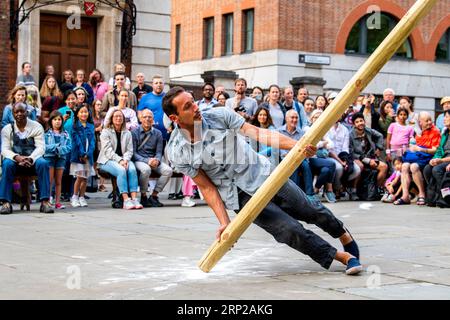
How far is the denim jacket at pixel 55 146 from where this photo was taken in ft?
48.9

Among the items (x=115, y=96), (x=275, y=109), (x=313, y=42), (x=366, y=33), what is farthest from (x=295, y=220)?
(x=366, y=33)

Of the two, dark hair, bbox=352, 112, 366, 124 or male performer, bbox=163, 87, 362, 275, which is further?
dark hair, bbox=352, 112, 366, 124

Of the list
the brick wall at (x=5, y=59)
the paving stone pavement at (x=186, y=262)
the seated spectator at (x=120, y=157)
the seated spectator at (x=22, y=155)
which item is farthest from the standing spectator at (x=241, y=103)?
the brick wall at (x=5, y=59)

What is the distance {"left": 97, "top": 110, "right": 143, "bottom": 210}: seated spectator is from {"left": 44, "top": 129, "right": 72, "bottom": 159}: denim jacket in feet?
2.36

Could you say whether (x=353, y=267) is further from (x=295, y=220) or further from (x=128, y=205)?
(x=128, y=205)

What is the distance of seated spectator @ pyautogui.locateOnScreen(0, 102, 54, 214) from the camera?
46.0 feet

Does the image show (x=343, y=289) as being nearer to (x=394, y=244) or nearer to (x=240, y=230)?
(x=240, y=230)

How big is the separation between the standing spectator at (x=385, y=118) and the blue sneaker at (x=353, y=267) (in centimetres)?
1184

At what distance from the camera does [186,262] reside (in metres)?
9.02

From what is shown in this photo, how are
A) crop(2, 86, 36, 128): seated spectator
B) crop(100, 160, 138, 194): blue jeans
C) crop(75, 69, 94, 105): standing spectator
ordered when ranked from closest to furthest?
crop(2, 86, 36, 128): seated spectator → crop(100, 160, 138, 194): blue jeans → crop(75, 69, 94, 105): standing spectator

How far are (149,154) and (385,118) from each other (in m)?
6.08

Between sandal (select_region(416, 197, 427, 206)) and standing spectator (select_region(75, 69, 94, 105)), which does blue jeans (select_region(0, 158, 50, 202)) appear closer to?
standing spectator (select_region(75, 69, 94, 105))

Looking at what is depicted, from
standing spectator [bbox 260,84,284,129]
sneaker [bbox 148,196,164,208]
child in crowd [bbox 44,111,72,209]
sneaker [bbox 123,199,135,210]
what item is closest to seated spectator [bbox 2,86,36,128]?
child in crowd [bbox 44,111,72,209]

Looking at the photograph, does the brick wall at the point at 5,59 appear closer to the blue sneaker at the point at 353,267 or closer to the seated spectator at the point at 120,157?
the seated spectator at the point at 120,157
